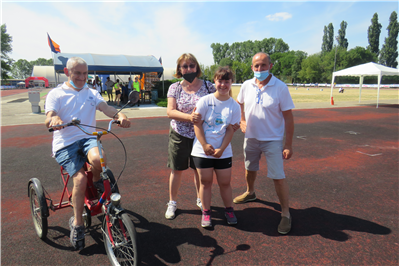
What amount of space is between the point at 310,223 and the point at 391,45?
99.2 metres

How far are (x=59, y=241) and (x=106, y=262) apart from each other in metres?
0.75

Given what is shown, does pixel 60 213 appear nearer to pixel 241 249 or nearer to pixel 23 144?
pixel 241 249

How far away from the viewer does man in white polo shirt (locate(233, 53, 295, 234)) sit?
295 centimetres

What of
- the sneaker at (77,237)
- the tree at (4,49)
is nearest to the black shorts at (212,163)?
the sneaker at (77,237)

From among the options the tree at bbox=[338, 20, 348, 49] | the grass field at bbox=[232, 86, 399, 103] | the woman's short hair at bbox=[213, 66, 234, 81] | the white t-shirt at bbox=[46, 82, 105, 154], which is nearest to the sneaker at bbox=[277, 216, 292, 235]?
the woman's short hair at bbox=[213, 66, 234, 81]

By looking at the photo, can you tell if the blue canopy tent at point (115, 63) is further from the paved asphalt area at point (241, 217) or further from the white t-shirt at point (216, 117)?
the white t-shirt at point (216, 117)

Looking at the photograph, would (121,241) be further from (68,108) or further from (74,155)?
(68,108)

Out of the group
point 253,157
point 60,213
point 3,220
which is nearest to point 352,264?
point 253,157

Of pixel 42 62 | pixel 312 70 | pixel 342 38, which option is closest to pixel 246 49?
pixel 342 38

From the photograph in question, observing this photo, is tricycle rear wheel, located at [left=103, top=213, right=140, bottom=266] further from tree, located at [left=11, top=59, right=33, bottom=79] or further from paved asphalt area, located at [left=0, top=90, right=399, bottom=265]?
tree, located at [left=11, top=59, right=33, bottom=79]

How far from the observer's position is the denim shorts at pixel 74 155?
2.51 m

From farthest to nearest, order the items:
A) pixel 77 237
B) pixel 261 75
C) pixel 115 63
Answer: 1. pixel 115 63
2. pixel 261 75
3. pixel 77 237

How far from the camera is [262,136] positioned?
122 inches

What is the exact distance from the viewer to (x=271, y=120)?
3.04 metres
